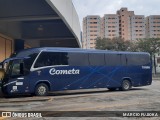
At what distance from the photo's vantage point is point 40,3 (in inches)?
670

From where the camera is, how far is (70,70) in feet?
64.6

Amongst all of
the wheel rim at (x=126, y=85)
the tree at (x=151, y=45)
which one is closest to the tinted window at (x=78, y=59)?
the wheel rim at (x=126, y=85)

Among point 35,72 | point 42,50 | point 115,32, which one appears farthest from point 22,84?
point 115,32

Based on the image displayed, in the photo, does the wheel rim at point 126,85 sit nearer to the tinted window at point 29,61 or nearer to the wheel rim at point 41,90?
the wheel rim at point 41,90

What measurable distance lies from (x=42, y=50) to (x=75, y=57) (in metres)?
2.49

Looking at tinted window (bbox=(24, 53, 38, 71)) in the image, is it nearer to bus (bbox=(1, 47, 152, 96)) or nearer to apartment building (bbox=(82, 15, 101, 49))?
bus (bbox=(1, 47, 152, 96))

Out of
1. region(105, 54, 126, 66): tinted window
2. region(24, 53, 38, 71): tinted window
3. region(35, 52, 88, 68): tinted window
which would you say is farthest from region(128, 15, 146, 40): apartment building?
region(24, 53, 38, 71): tinted window

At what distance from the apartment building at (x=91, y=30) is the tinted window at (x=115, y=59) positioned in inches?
4680

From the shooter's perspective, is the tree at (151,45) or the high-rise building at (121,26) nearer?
the tree at (151,45)

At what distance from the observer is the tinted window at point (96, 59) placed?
2103 cm

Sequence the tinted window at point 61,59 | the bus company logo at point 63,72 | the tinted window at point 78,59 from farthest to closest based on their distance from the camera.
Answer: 1. the tinted window at point 78,59
2. the bus company logo at point 63,72
3. the tinted window at point 61,59

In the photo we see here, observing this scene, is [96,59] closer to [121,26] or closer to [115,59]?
[115,59]

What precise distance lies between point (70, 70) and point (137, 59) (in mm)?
6388

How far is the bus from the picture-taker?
58.1 ft
